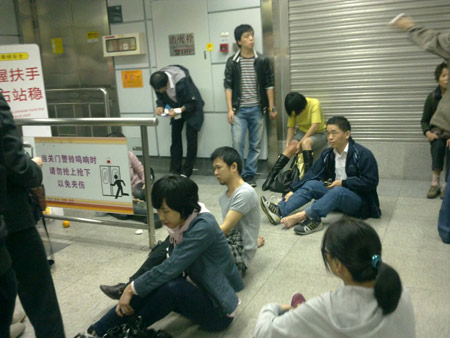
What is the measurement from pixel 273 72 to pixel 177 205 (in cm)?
358

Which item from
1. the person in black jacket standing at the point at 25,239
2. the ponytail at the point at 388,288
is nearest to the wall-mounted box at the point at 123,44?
the person in black jacket standing at the point at 25,239

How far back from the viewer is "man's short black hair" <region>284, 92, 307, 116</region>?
5008mm

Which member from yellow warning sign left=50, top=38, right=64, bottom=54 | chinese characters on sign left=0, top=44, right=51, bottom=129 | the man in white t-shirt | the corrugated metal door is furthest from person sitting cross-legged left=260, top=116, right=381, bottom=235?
yellow warning sign left=50, top=38, right=64, bottom=54

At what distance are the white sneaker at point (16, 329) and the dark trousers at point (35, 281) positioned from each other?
48cm

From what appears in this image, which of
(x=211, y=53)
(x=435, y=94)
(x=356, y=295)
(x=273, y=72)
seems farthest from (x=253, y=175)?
(x=356, y=295)

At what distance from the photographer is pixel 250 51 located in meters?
5.25

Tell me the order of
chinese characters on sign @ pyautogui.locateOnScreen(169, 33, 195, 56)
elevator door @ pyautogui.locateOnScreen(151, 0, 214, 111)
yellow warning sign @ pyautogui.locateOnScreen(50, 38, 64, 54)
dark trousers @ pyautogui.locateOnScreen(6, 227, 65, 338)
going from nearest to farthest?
dark trousers @ pyautogui.locateOnScreen(6, 227, 65, 338), elevator door @ pyautogui.locateOnScreen(151, 0, 214, 111), chinese characters on sign @ pyautogui.locateOnScreen(169, 33, 195, 56), yellow warning sign @ pyautogui.locateOnScreen(50, 38, 64, 54)

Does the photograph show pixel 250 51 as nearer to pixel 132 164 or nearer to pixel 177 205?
pixel 132 164

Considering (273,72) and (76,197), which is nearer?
(76,197)

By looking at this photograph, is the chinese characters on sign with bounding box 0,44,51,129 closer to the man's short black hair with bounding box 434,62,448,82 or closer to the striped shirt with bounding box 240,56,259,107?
the striped shirt with bounding box 240,56,259,107

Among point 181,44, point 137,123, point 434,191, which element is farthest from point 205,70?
point 434,191

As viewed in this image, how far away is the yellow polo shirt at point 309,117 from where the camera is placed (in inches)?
202

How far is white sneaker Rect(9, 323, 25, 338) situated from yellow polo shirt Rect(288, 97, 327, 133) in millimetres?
3615

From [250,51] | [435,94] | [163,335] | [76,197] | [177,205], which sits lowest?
[163,335]
